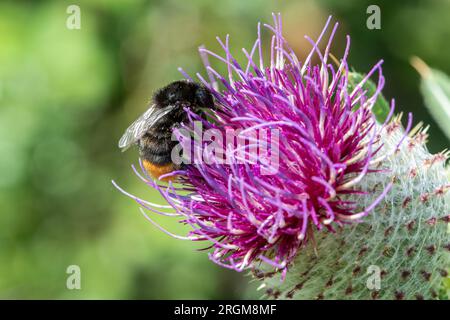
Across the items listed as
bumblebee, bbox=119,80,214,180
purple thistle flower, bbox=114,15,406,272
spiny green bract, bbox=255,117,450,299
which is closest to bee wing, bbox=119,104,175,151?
bumblebee, bbox=119,80,214,180

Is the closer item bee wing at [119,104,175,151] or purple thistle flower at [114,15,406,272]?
purple thistle flower at [114,15,406,272]

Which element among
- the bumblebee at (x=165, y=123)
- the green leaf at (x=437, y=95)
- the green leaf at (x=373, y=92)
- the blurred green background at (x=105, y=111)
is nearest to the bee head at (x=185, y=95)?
the bumblebee at (x=165, y=123)

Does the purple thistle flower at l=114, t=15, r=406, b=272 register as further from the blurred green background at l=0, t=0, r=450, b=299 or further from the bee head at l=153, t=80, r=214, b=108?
the blurred green background at l=0, t=0, r=450, b=299

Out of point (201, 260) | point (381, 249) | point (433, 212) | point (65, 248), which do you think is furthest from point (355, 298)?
point (65, 248)

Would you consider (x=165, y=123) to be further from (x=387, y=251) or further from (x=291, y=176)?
(x=387, y=251)

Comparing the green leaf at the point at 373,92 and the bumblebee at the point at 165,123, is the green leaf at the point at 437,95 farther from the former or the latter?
the bumblebee at the point at 165,123

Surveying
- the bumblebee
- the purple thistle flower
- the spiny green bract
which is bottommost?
the spiny green bract

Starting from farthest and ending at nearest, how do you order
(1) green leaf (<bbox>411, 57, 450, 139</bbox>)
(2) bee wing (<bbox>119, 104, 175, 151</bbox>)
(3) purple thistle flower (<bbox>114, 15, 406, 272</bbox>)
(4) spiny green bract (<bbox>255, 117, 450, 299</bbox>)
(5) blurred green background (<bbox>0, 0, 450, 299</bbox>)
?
(5) blurred green background (<bbox>0, 0, 450, 299</bbox>) → (1) green leaf (<bbox>411, 57, 450, 139</bbox>) → (2) bee wing (<bbox>119, 104, 175, 151</bbox>) → (4) spiny green bract (<bbox>255, 117, 450, 299</bbox>) → (3) purple thistle flower (<bbox>114, 15, 406, 272</bbox>)
